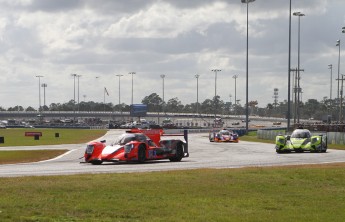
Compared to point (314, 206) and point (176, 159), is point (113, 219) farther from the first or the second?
point (176, 159)

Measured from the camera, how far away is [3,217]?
38.9 feet

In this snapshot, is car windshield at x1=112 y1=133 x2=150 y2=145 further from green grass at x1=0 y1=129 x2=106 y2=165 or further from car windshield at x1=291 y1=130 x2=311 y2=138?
car windshield at x1=291 y1=130 x2=311 y2=138

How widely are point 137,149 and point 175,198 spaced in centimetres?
1534

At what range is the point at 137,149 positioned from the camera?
30.3 metres

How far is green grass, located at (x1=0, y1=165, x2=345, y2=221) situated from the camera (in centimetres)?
1270

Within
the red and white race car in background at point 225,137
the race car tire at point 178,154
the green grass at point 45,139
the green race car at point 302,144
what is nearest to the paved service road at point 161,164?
the race car tire at point 178,154

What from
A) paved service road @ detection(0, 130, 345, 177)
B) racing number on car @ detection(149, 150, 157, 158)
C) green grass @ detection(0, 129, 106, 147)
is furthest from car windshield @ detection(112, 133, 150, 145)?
green grass @ detection(0, 129, 106, 147)

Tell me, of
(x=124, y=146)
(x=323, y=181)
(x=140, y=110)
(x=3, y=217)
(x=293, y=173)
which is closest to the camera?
(x=3, y=217)

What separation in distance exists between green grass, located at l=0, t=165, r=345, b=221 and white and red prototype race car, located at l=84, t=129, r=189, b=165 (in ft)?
32.2

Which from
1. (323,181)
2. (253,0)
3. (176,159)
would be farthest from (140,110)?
(323,181)

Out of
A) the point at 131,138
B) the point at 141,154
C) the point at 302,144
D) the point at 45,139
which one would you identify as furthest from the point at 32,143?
the point at 141,154

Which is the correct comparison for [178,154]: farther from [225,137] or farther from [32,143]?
[32,143]

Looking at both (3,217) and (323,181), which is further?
(323,181)

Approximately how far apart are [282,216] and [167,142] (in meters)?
18.9
